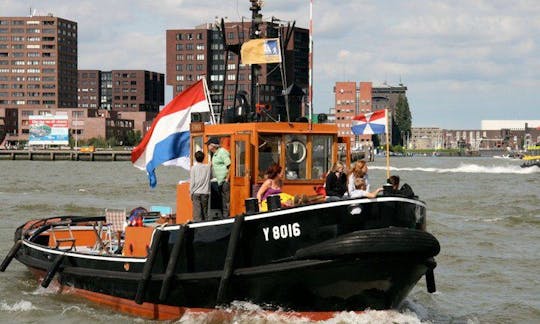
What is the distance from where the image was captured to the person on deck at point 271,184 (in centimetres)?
1460

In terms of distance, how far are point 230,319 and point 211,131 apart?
3.62 m

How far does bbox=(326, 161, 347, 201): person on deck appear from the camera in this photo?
14.9 m

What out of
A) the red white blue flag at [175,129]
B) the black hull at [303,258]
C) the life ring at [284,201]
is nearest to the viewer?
the black hull at [303,258]

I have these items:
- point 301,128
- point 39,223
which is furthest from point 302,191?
point 39,223

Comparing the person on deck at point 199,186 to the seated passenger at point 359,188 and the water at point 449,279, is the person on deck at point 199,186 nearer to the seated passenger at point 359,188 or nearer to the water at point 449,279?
the water at point 449,279

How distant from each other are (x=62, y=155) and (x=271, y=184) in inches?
5998

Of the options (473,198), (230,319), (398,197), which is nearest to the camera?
(398,197)

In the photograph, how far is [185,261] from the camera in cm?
1477

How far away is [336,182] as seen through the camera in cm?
1496

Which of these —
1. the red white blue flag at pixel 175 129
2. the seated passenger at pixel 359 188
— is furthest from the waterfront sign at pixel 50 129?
the seated passenger at pixel 359 188

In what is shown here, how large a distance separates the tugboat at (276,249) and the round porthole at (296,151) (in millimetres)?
20

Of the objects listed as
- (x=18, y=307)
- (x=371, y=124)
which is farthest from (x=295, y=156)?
(x=18, y=307)

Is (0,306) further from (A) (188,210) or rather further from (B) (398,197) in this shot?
(B) (398,197)

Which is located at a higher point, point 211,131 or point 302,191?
point 211,131
